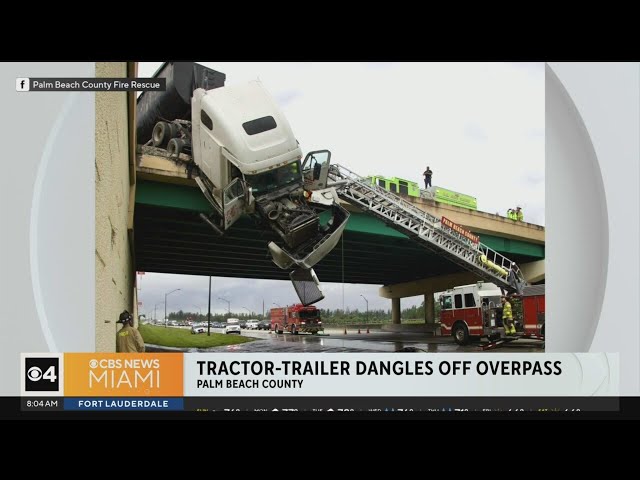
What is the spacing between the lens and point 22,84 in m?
6.77

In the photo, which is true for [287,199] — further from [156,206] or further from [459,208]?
[459,208]

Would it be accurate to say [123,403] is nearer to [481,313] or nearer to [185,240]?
[185,240]

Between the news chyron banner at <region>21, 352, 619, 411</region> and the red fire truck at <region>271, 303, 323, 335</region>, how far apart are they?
613 millimetres

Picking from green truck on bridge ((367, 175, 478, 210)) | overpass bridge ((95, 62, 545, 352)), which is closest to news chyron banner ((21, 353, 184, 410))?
overpass bridge ((95, 62, 545, 352))

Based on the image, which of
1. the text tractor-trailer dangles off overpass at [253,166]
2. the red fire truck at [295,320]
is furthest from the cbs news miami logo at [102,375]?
the text tractor-trailer dangles off overpass at [253,166]

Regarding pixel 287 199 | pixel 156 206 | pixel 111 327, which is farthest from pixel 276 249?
pixel 111 327

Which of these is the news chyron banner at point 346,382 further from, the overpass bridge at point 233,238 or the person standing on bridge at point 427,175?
the person standing on bridge at point 427,175

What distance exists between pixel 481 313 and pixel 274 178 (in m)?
4.85

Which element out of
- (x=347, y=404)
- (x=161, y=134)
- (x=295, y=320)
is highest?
(x=161, y=134)

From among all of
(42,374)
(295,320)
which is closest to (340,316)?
(295,320)

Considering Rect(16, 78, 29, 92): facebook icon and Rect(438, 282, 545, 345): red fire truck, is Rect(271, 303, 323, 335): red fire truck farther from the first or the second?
Rect(16, 78, 29, 92): facebook icon

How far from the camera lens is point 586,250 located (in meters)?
7.40

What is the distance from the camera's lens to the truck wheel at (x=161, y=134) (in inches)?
327

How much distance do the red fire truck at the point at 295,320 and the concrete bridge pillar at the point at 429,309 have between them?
2667mm
